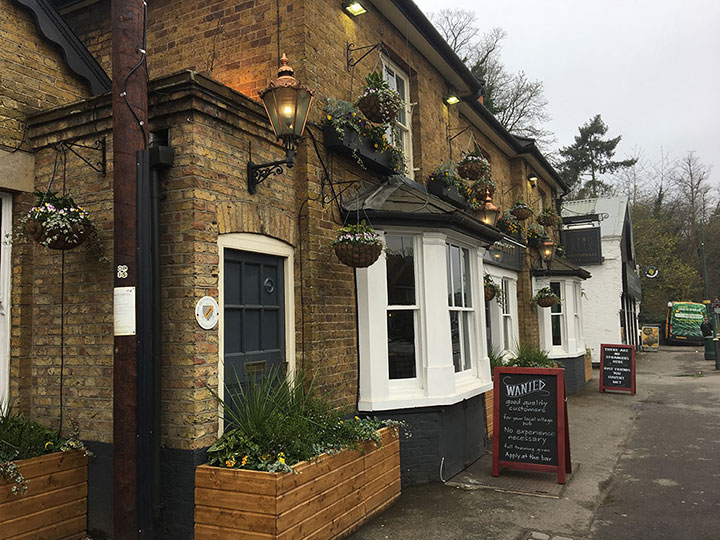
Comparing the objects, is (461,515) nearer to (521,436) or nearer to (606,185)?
(521,436)

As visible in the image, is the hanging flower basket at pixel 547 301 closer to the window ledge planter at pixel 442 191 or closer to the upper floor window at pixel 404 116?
the window ledge planter at pixel 442 191

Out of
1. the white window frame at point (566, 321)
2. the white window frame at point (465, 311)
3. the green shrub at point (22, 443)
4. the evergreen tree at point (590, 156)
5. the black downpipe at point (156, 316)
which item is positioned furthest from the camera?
the evergreen tree at point (590, 156)

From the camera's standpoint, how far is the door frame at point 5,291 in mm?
5215

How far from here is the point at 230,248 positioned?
4988 millimetres

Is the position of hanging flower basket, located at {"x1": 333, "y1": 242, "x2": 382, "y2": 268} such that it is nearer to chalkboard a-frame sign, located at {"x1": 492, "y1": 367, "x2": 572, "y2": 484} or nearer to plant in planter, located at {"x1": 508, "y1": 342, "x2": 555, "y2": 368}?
chalkboard a-frame sign, located at {"x1": 492, "y1": 367, "x2": 572, "y2": 484}

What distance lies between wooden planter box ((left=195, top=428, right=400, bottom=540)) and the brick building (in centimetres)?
25

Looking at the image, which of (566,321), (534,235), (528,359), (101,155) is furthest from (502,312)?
(101,155)

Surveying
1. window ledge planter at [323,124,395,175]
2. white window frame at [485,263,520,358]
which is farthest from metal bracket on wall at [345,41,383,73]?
white window frame at [485,263,520,358]

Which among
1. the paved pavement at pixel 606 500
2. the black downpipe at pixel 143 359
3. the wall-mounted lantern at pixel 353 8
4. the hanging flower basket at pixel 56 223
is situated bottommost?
the paved pavement at pixel 606 500

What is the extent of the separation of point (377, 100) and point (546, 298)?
903 centimetres

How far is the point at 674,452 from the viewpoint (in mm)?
7945

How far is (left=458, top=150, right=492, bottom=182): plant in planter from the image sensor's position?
9.30m

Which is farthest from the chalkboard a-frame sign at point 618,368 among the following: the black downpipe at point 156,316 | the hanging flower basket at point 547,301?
the black downpipe at point 156,316

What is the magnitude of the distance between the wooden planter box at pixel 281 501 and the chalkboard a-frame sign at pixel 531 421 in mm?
2511
